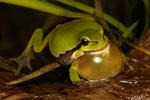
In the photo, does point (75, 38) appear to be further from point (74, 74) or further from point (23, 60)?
point (23, 60)

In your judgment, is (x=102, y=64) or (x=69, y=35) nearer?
(x=102, y=64)

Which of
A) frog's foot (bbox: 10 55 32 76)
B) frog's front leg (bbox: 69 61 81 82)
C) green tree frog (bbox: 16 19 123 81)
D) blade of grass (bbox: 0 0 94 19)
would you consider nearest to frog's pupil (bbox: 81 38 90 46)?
green tree frog (bbox: 16 19 123 81)

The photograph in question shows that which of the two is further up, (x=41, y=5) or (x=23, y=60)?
(x=41, y=5)

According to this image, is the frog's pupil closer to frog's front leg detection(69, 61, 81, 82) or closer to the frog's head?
the frog's head

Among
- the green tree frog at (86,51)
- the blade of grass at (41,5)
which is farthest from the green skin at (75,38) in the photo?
the blade of grass at (41,5)

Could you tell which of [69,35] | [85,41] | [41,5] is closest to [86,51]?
[85,41]

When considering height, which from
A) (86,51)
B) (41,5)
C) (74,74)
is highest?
(41,5)
